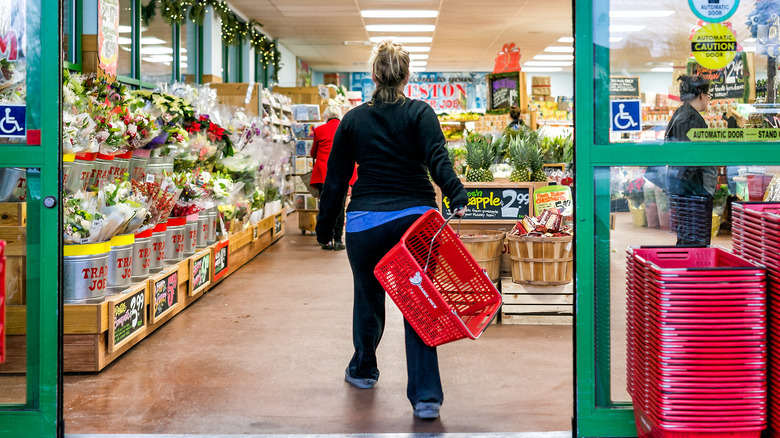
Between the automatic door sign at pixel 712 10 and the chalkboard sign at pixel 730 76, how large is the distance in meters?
0.14

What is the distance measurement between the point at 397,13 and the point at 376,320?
9.71 metres

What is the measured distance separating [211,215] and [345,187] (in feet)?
9.89

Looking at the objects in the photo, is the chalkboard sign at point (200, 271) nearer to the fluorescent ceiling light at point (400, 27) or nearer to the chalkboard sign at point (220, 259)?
the chalkboard sign at point (220, 259)

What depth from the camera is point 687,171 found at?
2611 mm

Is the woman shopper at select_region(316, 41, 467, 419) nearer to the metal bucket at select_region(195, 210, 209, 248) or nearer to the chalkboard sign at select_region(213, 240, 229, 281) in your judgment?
the metal bucket at select_region(195, 210, 209, 248)

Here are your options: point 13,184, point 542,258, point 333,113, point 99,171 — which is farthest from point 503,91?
point 13,184

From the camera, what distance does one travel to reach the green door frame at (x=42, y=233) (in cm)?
258

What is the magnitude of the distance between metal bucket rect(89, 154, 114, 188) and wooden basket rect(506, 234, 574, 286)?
8.07 feet

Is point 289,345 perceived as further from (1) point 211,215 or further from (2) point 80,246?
(1) point 211,215

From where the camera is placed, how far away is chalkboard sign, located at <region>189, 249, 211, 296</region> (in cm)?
529

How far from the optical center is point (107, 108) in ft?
13.8

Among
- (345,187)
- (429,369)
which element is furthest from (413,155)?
(429,369)

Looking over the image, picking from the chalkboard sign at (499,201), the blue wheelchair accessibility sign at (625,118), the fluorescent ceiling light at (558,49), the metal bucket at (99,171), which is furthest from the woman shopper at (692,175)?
the fluorescent ceiling light at (558,49)

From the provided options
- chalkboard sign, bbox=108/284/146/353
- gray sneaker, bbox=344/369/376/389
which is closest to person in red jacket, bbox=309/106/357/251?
chalkboard sign, bbox=108/284/146/353
